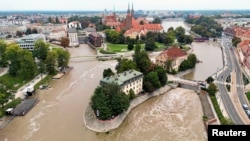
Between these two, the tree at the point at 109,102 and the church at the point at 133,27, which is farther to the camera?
the church at the point at 133,27

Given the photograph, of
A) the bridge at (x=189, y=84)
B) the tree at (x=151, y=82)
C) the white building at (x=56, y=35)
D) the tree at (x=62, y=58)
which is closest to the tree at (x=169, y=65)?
the bridge at (x=189, y=84)

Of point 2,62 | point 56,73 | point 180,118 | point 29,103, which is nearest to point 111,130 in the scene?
point 180,118

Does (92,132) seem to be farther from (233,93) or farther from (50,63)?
(50,63)

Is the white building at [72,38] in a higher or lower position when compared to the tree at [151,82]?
higher

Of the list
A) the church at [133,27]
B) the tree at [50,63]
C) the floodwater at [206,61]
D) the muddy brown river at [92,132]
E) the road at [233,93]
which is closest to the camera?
the muddy brown river at [92,132]

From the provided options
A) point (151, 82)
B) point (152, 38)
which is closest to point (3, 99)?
point (151, 82)

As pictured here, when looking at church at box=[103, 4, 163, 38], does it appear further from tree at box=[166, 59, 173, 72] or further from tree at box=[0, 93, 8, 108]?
tree at box=[0, 93, 8, 108]

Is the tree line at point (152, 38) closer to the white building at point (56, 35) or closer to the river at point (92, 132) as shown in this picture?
the white building at point (56, 35)
